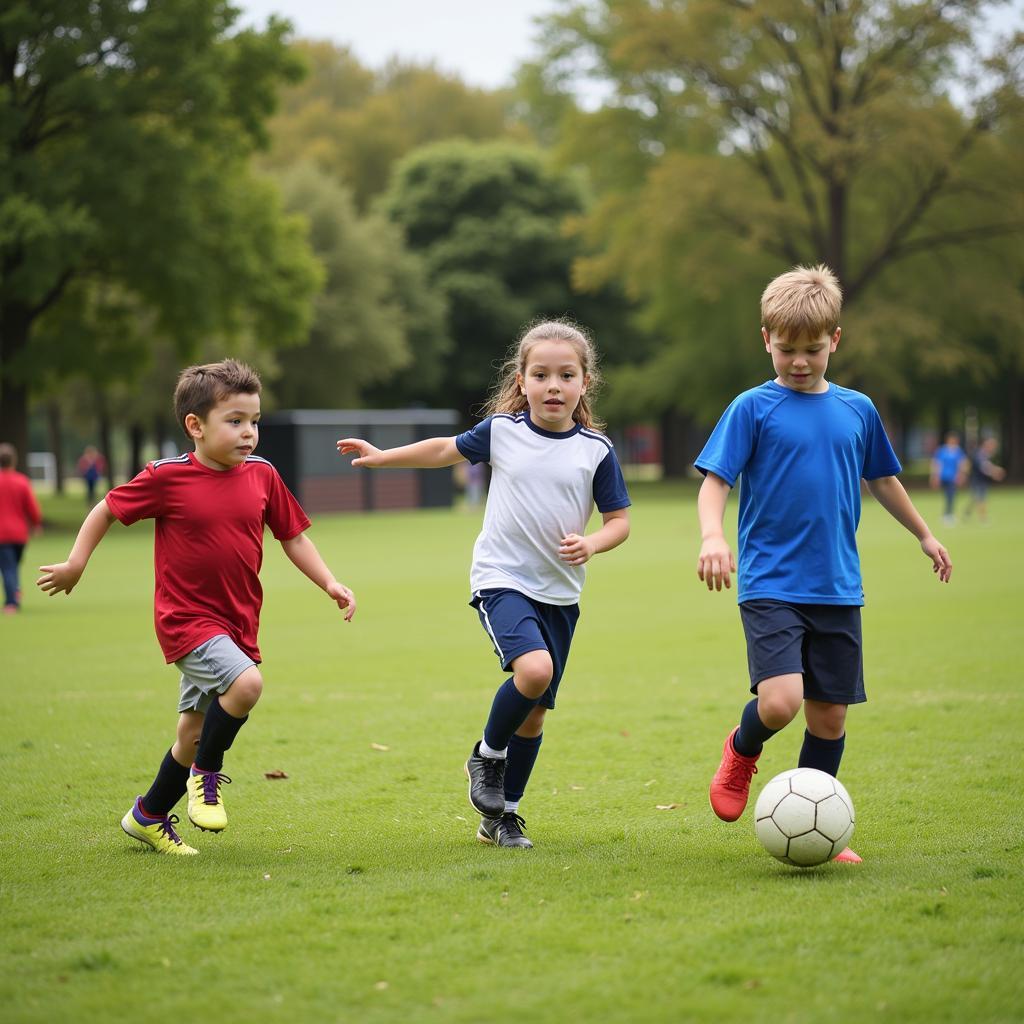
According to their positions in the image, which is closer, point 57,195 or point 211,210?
point 57,195

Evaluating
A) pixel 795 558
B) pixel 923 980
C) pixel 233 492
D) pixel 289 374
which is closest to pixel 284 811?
pixel 233 492

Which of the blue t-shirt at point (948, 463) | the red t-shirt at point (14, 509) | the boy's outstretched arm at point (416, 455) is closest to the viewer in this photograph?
the boy's outstretched arm at point (416, 455)

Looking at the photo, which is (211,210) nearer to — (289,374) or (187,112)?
(187,112)

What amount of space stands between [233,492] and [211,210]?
104 ft

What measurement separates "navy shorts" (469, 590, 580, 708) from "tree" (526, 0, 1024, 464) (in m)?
38.8

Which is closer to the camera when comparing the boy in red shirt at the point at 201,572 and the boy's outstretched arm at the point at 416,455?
the boy in red shirt at the point at 201,572

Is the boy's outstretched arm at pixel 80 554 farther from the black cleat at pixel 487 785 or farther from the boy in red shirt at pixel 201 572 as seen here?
the black cleat at pixel 487 785

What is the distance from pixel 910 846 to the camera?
555 centimetres

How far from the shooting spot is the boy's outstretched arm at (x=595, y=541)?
5465 mm

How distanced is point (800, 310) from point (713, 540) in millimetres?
979

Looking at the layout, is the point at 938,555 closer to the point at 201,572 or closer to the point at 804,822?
the point at 804,822

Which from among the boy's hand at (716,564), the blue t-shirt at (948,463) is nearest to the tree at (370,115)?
the blue t-shirt at (948,463)

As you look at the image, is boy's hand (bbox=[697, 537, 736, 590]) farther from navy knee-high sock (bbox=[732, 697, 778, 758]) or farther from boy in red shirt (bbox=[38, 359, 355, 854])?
boy in red shirt (bbox=[38, 359, 355, 854])

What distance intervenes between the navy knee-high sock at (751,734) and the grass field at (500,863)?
1.34 feet
